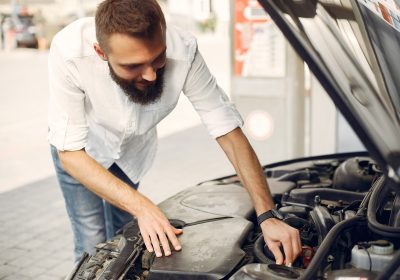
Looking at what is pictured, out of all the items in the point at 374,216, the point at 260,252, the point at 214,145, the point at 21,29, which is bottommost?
the point at 214,145

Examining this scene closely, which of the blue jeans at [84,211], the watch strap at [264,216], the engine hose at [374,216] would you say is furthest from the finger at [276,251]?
the blue jeans at [84,211]

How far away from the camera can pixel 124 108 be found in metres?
2.38

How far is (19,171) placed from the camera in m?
6.10

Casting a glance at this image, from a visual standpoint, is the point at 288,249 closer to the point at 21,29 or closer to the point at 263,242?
the point at 263,242

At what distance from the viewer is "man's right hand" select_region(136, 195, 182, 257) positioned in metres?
1.73

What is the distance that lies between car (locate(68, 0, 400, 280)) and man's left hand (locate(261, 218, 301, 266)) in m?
0.03

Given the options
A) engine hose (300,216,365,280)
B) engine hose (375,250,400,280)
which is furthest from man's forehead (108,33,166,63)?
engine hose (375,250,400,280)

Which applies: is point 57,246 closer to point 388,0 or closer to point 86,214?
point 86,214

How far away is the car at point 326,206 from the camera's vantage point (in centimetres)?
123

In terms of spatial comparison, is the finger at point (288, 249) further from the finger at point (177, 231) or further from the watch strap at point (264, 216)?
the finger at point (177, 231)

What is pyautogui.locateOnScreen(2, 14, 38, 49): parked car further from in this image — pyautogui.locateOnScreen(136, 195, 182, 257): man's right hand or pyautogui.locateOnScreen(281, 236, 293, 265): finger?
pyautogui.locateOnScreen(281, 236, 293, 265): finger

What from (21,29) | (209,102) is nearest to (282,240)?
(209,102)

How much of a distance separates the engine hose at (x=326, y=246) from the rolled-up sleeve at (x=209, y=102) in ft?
2.55

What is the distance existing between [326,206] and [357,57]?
0.70 metres
